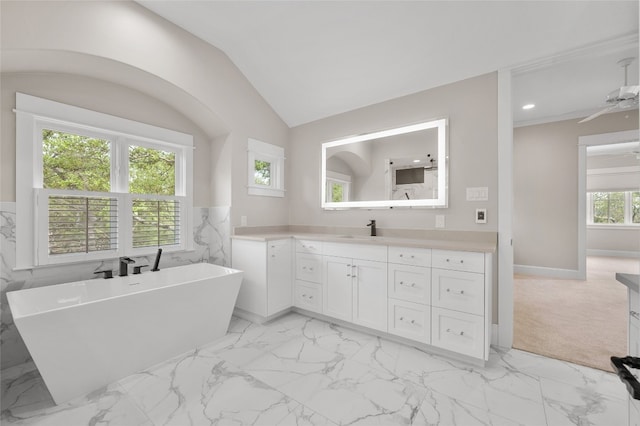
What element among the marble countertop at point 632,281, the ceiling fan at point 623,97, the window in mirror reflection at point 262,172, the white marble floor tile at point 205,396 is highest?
the ceiling fan at point 623,97

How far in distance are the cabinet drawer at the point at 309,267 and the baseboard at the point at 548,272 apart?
414cm

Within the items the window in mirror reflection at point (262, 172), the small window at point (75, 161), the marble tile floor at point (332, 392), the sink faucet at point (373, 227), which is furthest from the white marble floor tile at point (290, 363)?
the small window at point (75, 161)

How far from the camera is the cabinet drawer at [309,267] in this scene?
2.94 metres

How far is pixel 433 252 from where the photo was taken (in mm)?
2242

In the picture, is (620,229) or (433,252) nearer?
(433,252)

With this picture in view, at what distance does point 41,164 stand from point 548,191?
21.7ft

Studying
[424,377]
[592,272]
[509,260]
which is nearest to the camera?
[424,377]

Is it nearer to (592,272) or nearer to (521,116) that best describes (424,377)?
(521,116)

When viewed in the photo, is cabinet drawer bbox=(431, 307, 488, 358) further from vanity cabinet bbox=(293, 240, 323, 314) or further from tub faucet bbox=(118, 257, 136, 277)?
tub faucet bbox=(118, 257, 136, 277)

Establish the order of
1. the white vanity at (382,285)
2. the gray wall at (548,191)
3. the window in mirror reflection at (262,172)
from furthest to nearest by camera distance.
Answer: the gray wall at (548,191) < the window in mirror reflection at (262,172) < the white vanity at (382,285)

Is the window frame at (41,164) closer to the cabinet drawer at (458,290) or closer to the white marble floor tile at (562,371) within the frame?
the cabinet drawer at (458,290)

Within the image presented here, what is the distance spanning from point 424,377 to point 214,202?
285cm

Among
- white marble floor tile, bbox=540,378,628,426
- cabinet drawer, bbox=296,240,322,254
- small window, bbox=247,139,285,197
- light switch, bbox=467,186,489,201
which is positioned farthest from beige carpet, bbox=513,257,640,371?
small window, bbox=247,139,285,197

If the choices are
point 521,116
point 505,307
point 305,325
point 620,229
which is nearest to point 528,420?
point 505,307
